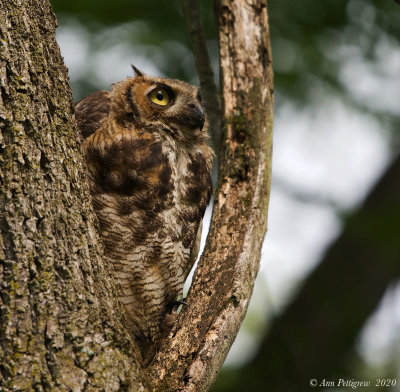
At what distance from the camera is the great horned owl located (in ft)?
6.73

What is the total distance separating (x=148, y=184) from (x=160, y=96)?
47 centimetres

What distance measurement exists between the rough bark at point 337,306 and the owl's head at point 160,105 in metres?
1.21

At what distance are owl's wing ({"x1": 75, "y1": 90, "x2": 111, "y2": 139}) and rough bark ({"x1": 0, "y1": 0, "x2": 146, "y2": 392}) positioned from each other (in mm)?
834

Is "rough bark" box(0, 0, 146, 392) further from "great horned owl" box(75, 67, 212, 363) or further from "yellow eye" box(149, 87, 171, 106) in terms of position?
"yellow eye" box(149, 87, 171, 106)

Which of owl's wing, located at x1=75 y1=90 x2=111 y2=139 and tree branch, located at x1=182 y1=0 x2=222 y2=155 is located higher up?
tree branch, located at x1=182 y1=0 x2=222 y2=155

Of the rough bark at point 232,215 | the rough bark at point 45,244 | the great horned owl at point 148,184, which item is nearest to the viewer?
the rough bark at point 45,244

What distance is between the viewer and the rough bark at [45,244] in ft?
3.90

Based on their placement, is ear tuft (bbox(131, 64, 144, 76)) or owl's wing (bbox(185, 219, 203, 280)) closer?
owl's wing (bbox(185, 219, 203, 280))

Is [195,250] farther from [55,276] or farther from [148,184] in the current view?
[55,276]

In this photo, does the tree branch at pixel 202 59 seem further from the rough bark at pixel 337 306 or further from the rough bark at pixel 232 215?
the rough bark at pixel 337 306

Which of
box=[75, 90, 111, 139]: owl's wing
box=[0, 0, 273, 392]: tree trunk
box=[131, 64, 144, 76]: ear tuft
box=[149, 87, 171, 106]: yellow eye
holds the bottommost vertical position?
box=[0, 0, 273, 392]: tree trunk

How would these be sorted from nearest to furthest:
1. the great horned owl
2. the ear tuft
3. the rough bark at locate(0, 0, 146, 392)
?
the rough bark at locate(0, 0, 146, 392) → the great horned owl → the ear tuft

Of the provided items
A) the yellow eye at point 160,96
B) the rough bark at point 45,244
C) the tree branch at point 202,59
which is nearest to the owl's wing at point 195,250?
the tree branch at point 202,59

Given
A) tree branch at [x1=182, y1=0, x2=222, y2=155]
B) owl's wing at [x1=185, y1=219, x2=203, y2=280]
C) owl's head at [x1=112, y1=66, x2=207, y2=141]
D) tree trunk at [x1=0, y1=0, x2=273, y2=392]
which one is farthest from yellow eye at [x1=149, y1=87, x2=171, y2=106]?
tree trunk at [x1=0, y1=0, x2=273, y2=392]
